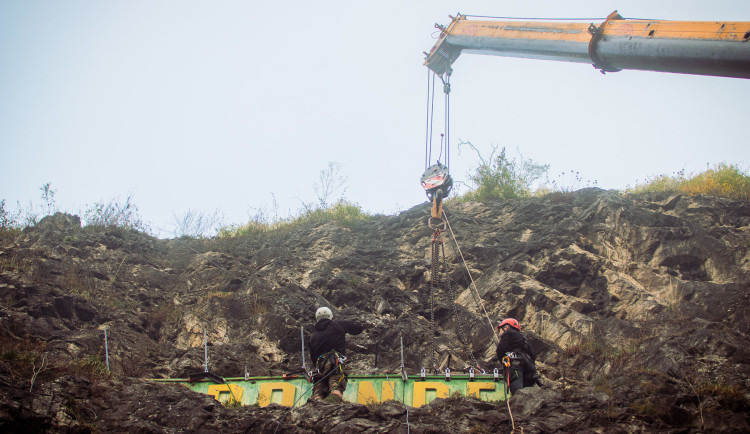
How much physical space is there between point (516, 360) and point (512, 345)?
33 centimetres

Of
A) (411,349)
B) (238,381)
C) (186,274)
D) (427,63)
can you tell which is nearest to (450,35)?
(427,63)

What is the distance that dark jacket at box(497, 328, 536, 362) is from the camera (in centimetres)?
1029

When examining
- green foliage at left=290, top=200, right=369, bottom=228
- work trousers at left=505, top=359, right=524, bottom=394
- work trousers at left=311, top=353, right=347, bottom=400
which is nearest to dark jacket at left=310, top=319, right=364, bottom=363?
work trousers at left=311, top=353, right=347, bottom=400

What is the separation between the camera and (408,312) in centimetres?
1461

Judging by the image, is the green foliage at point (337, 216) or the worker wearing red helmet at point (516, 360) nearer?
the worker wearing red helmet at point (516, 360)

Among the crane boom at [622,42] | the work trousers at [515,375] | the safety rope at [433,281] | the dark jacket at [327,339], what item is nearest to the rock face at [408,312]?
the safety rope at [433,281]

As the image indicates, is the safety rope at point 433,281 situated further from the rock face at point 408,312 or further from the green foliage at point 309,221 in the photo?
the green foliage at point 309,221

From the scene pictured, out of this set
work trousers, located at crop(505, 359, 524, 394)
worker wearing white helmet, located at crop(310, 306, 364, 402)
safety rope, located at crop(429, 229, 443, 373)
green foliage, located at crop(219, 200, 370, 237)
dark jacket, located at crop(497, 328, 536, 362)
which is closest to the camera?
work trousers, located at crop(505, 359, 524, 394)

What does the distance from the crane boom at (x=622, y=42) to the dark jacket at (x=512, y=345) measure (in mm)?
4718

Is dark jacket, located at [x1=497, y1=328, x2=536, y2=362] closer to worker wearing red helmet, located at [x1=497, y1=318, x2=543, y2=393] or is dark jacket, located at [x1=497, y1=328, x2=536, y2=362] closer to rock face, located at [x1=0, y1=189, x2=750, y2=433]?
worker wearing red helmet, located at [x1=497, y1=318, x2=543, y2=393]

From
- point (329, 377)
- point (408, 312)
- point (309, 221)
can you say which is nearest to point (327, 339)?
point (329, 377)

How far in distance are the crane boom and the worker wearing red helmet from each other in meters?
4.77

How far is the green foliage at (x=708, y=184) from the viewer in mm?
16266

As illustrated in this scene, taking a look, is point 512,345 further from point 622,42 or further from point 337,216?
point 337,216
